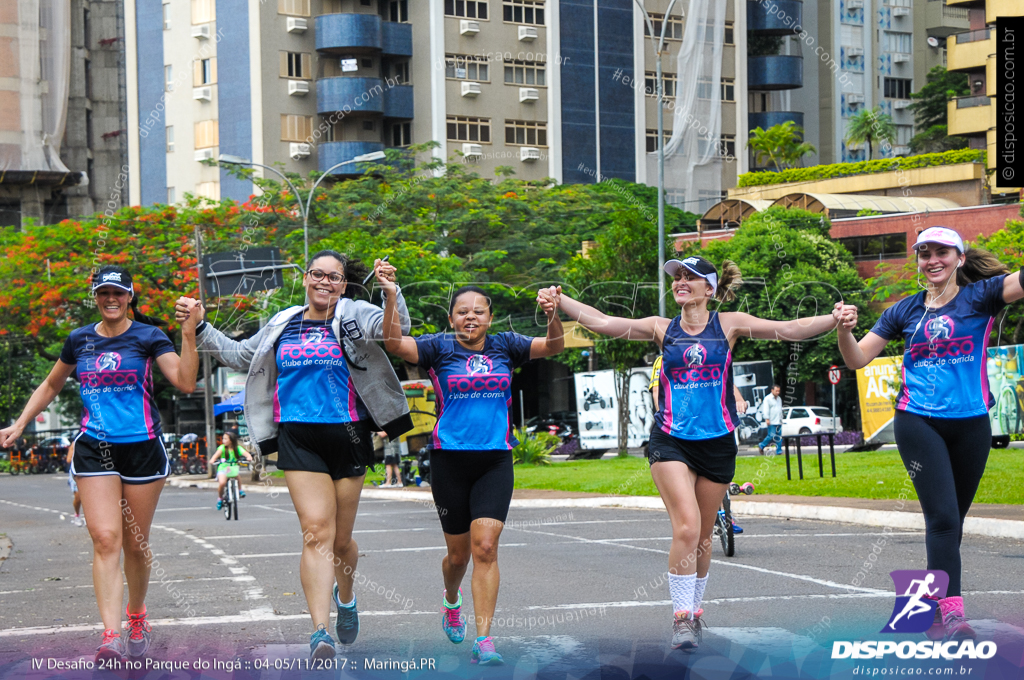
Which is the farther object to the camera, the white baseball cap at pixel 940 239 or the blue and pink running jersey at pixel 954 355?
the white baseball cap at pixel 940 239

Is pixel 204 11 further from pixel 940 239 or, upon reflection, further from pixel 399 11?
pixel 940 239

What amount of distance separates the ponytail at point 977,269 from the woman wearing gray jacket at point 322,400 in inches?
115

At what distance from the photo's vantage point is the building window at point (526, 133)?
65188mm

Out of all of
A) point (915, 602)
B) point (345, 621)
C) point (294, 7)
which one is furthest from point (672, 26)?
point (915, 602)

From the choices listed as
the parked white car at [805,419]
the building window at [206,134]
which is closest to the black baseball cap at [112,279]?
the parked white car at [805,419]

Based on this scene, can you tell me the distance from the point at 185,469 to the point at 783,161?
3965 centimetres

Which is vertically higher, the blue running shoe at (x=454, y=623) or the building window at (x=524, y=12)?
the building window at (x=524, y=12)

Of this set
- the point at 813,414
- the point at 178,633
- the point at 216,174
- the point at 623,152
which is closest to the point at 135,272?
the point at 216,174

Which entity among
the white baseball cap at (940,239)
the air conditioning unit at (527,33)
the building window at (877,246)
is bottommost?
the white baseball cap at (940,239)

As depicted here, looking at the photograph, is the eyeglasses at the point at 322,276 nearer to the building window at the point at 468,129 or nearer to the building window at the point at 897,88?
the building window at the point at 468,129

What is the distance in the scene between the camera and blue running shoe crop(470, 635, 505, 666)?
20.2 ft

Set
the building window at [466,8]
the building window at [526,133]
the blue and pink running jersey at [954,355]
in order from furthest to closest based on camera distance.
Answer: the building window at [526,133] → the building window at [466,8] → the blue and pink running jersey at [954,355]

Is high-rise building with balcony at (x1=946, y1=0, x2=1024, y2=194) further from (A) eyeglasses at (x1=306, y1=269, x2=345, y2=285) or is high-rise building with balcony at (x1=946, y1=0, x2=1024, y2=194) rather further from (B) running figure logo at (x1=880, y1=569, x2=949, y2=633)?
(A) eyeglasses at (x1=306, y1=269, x2=345, y2=285)

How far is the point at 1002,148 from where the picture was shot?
14.3 metres
